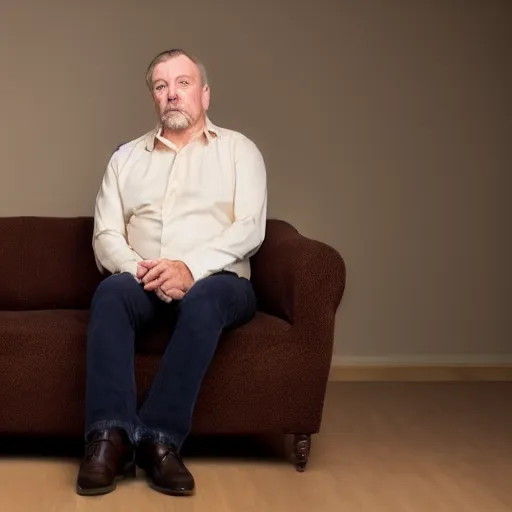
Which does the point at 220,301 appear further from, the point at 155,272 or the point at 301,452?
the point at 301,452

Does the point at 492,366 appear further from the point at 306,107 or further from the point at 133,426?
the point at 133,426

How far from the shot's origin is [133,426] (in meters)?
2.65

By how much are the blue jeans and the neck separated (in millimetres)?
653

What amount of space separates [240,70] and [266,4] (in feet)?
0.94

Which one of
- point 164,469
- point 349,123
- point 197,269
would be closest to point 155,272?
point 197,269

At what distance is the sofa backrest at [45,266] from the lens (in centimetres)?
345

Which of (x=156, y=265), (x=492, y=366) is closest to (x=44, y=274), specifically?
(x=156, y=265)

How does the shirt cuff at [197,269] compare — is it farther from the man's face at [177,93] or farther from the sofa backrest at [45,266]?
the sofa backrest at [45,266]

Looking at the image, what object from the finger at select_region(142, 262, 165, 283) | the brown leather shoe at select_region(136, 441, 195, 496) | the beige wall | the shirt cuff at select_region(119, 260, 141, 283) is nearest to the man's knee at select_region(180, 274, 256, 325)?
the finger at select_region(142, 262, 165, 283)

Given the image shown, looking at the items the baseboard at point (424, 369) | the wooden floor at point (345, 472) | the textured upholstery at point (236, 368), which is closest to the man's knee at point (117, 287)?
the textured upholstery at point (236, 368)

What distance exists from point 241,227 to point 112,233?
1.29ft

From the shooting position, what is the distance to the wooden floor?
251cm

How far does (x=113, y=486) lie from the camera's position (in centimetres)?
259

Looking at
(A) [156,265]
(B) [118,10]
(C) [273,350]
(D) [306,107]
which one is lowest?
(C) [273,350]
